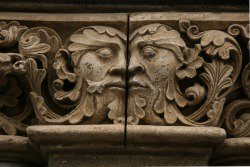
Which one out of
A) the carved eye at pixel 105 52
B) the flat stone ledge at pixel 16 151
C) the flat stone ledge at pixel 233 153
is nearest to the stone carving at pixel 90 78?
the carved eye at pixel 105 52

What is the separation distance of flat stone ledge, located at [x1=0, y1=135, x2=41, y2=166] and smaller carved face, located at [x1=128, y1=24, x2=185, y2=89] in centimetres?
38

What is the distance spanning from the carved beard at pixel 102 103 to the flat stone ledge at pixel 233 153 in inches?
12.8

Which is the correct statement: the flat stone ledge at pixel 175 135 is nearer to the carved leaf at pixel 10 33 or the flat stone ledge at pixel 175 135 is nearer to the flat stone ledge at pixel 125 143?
the flat stone ledge at pixel 125 143

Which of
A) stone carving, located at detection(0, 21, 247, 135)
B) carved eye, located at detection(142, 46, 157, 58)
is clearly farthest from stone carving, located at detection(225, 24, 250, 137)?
carved eye, located at detection(142, 46, 157, 58)

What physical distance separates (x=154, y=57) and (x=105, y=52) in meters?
0.15

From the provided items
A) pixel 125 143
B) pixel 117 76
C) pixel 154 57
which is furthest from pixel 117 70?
pixel 125 143

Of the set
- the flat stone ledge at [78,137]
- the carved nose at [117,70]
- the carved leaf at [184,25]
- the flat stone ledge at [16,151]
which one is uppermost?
the carved leaf at [184,25]

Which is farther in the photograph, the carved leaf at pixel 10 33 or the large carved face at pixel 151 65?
the carved leaf at pixel 10 33

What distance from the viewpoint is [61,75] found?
7.77 ft

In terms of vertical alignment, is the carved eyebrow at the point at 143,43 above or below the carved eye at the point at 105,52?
above

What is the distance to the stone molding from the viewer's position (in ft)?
7.45

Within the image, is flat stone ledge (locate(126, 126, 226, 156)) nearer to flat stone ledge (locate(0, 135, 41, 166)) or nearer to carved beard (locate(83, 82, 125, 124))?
carved beard (locate(83, 82, 125, 124))

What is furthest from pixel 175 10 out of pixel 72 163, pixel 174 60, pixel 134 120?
pixel 72 163

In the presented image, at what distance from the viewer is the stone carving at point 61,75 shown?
2.31 m
